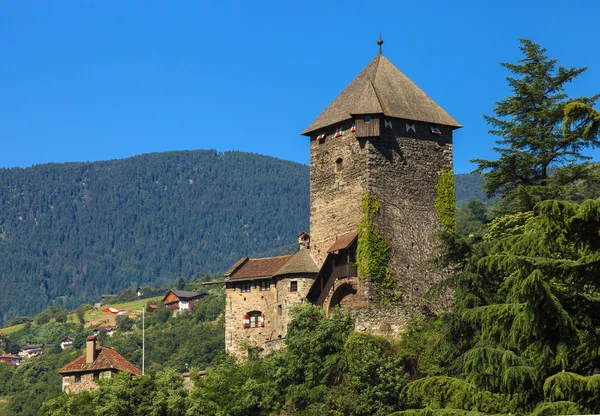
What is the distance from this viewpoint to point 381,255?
5400cm

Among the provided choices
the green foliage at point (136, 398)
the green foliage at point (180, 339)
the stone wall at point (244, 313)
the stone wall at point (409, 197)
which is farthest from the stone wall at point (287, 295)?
the green foliage at point (180, 339)

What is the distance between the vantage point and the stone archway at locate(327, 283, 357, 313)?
2167 inches

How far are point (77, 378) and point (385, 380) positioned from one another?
946 inches

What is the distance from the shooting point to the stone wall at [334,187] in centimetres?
5522

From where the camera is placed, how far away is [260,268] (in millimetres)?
62125

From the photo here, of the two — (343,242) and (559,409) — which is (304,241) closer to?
(343,242)

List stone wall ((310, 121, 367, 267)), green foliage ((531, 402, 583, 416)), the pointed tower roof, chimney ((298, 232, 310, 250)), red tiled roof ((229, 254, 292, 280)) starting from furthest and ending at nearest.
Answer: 1. red tiled roof ((229, 254, 292, 280))
2. chimney ((298, 232, 310, 250))
3. the pointed tower roof
4. stone wall ((310, 121, 367, 267))
5. green foliage ((531, 402, 583, 416))

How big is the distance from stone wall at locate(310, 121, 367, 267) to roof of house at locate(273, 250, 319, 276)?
1.18 feet

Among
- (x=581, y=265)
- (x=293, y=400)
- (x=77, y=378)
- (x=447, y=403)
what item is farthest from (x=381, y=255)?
(x=581, y=265)

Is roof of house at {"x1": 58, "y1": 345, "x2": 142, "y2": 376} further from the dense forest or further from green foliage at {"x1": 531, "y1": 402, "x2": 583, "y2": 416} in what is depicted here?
green foliage at {"x1": 531, "y1": 402, "x2": 583, "y2": 416}

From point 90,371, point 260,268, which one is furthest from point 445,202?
point 90,371

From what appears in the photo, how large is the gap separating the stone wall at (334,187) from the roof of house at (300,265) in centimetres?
36

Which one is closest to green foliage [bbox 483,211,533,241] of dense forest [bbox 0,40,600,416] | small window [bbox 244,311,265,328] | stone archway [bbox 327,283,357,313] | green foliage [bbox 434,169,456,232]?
dense forest [bbox 0,40,600,416]

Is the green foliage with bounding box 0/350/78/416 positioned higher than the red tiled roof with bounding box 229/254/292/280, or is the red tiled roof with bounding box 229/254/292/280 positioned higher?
the red tiled roof with bounding box 229/254/292/280
